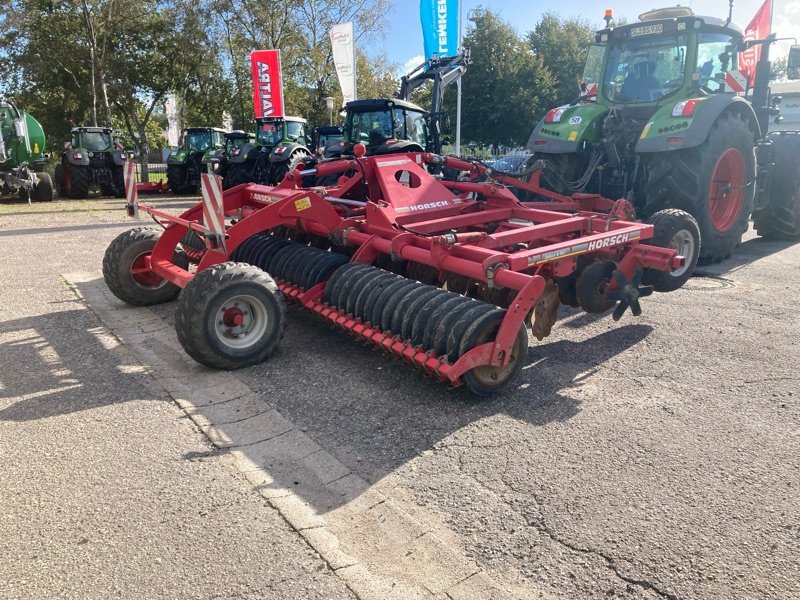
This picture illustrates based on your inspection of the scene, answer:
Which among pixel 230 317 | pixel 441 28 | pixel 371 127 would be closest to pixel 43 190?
pixel 371 127

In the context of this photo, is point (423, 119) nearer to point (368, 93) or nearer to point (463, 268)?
point (463, 268)

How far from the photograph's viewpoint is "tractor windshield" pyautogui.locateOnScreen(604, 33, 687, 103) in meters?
7.15

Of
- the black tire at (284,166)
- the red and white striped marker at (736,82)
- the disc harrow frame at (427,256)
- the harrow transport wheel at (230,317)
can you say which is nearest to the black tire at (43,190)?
the black tire at (284,166)

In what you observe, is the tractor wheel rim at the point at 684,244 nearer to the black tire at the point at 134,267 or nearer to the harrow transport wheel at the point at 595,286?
the harrow transport wheel at the point at 595,286

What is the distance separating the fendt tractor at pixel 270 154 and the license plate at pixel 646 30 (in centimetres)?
774

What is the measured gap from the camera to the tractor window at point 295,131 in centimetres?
1593

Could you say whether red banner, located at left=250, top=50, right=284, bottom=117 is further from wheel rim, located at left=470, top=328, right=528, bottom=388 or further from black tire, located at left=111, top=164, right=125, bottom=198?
wheel rim, located at left=470, top=328, right=528, bottom=388

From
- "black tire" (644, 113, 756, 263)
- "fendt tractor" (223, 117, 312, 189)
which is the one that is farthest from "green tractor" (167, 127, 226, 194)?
"black tire" (644, 113, 756, 263)

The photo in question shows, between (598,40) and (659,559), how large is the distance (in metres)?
6.67

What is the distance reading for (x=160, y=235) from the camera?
5570 mm

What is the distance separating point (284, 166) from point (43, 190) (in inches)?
249

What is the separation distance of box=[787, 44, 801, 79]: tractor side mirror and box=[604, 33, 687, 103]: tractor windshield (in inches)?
73.8

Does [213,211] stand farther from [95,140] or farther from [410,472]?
[95,140]

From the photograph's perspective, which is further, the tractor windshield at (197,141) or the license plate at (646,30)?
the tractor windshield at (197,141)
